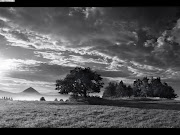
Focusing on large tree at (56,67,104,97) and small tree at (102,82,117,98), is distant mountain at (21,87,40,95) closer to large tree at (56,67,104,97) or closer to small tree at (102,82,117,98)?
large tree at (56,67,104,97)

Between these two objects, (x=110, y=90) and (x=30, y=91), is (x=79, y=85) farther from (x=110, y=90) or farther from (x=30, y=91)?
(x=110, y=90)
